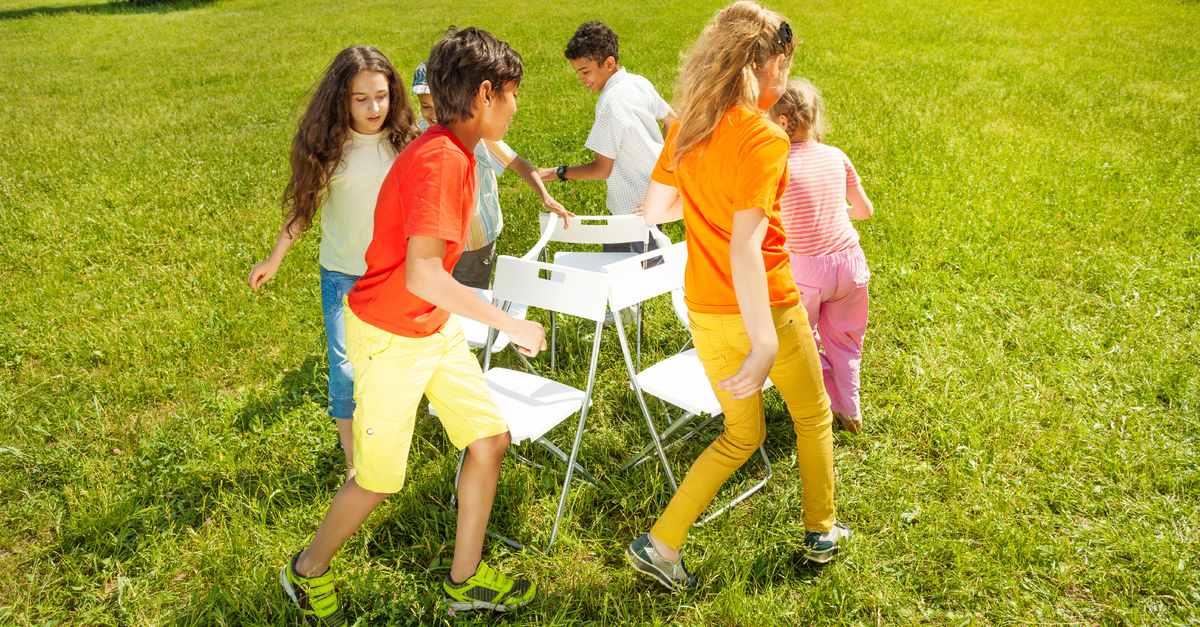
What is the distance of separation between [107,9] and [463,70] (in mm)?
36180

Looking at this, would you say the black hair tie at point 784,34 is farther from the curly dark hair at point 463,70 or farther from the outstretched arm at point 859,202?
the outstretched arm at point 859,202

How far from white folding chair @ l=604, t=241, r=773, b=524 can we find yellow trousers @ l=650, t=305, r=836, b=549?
0.50 meters

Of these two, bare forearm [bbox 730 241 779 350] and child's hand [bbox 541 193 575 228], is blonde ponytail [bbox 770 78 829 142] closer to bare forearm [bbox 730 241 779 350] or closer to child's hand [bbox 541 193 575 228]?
child's hand [bbox 541 193 575 228]

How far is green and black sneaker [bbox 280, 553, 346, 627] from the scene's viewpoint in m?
2.50

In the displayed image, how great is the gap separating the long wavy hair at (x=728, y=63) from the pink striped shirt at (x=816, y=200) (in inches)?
47.6

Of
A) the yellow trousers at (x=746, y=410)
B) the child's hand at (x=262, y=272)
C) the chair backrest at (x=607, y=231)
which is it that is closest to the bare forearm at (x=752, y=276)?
the yellow trousers at (x=746, y=410)

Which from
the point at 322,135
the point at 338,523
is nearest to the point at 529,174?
the point at 322,135

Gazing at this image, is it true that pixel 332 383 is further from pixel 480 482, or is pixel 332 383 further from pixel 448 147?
pixel 448 147

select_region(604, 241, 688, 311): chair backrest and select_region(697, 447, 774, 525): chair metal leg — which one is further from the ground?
select_region(604, 241, 688, 311): chair backrest

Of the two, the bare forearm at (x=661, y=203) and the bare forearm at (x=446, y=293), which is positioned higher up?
the bare forearm at (x=661, y=203)

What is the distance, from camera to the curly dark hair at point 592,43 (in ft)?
14.7

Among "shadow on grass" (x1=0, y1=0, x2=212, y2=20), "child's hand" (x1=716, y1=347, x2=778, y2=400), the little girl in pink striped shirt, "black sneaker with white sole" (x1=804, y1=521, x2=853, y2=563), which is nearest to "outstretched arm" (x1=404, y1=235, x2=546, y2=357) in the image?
"child's hand" (x1=716, y1=347, x2=778, y2=400)

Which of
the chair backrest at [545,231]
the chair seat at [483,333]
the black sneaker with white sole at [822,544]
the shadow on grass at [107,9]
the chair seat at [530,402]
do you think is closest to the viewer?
the black sneaker with white sole at [822,544]

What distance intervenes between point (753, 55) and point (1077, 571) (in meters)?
2.41
